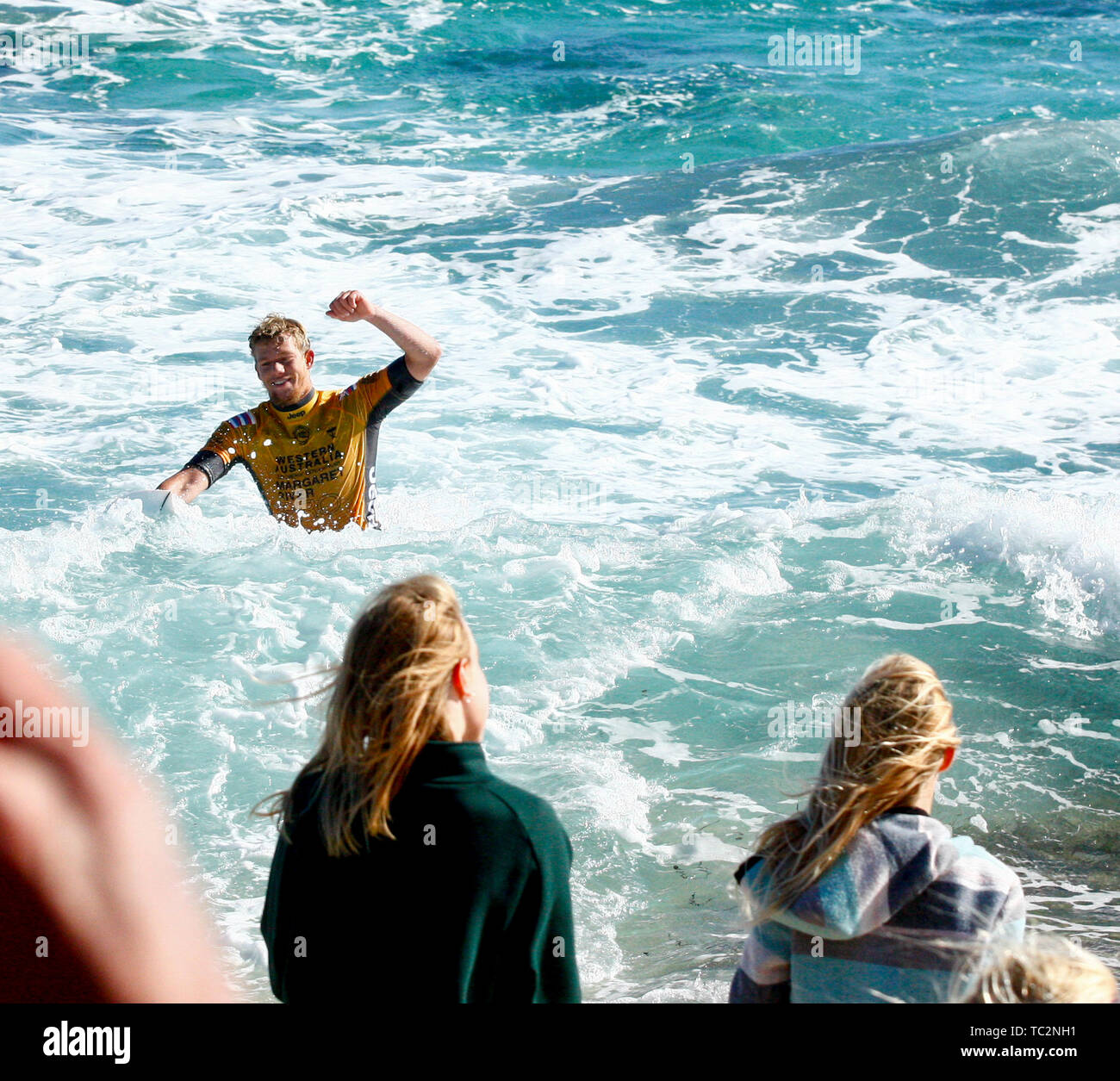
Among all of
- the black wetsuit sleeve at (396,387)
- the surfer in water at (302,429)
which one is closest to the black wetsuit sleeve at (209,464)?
the surfer in water at (302,429)

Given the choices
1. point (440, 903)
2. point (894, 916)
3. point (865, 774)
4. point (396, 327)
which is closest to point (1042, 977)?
point (894, 916)

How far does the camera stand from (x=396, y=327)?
5.73 metres

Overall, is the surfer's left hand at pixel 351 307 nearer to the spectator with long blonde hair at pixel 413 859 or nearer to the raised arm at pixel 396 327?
the raised arm at pixel 396 327

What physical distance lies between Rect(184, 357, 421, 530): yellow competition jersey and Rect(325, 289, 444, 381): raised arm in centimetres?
12

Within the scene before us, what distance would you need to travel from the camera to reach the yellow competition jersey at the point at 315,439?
6.03m

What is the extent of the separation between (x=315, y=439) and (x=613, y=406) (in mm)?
4351

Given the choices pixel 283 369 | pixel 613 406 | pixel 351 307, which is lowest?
pixel 613 406

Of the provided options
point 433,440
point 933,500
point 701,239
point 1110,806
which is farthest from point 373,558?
point 701,239

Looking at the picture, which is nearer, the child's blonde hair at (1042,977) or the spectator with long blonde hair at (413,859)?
the child's blonde hair at (1042,977)

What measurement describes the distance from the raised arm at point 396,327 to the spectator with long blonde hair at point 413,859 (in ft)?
11.5

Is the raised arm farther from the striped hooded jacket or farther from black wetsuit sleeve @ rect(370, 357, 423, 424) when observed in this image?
the striped hooded jacket

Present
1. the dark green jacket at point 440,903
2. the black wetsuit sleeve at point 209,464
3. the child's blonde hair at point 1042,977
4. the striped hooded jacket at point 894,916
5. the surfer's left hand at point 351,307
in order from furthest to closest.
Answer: the black wetsuit sleeve at point 209,464
the surfer's left hand at point 351,307
the striped hooded jacket at point 894,916
the dark green jacket at point 440,903
the child's blonde hair at point 1042,977

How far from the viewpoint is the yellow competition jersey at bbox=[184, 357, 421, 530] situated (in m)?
6.03

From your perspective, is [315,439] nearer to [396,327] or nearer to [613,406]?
[396,327]
